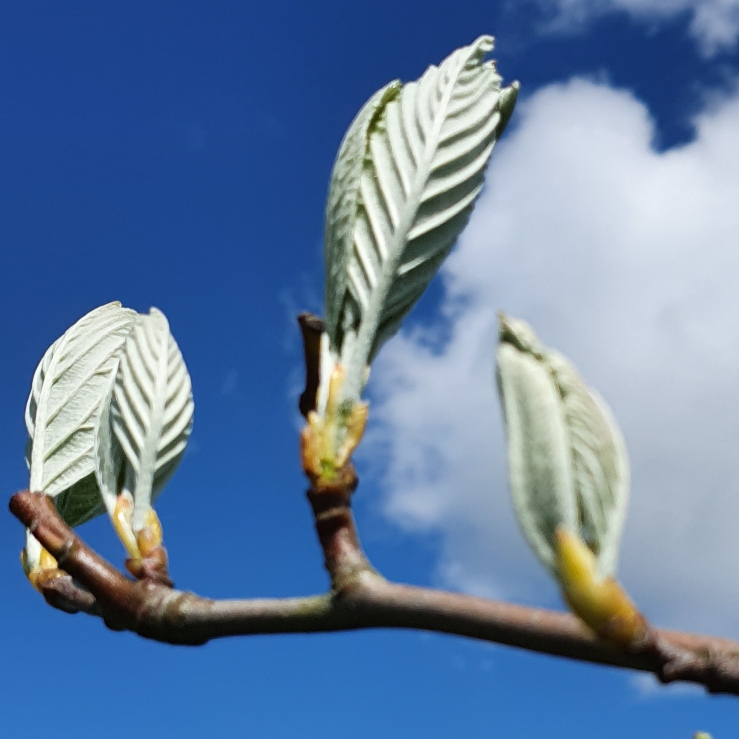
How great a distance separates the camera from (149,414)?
54.0 inches

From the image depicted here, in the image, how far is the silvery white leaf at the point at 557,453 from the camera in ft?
2.93

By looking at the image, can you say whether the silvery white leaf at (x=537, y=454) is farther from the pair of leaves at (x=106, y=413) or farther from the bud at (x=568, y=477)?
the pair of leaves at (x=106, y=413)

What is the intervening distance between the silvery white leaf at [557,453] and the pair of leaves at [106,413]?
0.64 m

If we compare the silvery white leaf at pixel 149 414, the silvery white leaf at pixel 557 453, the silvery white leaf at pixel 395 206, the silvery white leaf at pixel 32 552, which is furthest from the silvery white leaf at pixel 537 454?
the silvery white leaf at pixel 32 552

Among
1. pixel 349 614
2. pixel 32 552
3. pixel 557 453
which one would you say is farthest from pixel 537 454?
pixel 32 552

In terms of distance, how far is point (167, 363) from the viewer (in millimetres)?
1426

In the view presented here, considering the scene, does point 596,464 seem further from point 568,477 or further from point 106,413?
point 106,413

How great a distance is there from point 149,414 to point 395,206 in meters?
0.48

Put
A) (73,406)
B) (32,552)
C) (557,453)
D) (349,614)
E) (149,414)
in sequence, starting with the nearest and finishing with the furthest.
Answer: (557,453), (349,614), (149,414), (32,552), (73,406)

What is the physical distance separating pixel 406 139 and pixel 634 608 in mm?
689

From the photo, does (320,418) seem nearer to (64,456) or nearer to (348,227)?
(348,227)

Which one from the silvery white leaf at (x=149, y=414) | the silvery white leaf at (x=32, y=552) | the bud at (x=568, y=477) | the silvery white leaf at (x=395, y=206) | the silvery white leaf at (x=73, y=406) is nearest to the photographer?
the bud at (x=568, y=477)

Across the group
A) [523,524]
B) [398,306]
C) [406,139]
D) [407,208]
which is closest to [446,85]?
[406,139]

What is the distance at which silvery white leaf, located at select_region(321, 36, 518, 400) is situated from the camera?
1.21 m
